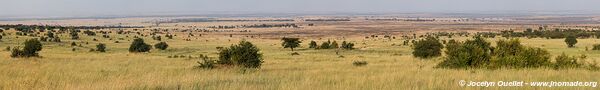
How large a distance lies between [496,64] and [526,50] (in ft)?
5.56

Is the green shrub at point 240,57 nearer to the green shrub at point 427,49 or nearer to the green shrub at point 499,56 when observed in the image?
the green shrub at point 499,56

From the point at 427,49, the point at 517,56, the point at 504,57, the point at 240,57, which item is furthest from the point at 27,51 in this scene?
the point at 517,56

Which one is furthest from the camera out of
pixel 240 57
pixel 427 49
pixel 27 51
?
pixel 427 49

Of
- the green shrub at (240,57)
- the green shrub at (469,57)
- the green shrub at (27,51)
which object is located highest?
the green shrub at (469,57)

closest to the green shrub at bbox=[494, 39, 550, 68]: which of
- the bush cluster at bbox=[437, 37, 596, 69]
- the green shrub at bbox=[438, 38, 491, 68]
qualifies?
the bush cluster at bbox=[437, 37, 596, 69]

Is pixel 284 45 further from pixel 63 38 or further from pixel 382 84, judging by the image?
pixel 382 84

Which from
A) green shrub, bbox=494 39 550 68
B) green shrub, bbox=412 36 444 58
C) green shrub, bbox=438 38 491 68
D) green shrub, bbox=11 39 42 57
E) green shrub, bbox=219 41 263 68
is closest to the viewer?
green shrub, bbox=494 39 550 68

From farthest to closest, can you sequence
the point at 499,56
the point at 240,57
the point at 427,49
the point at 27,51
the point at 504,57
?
the point at 427,49, the point at 27,51, the point at 240,57, the point at 499,56, the point at 504,57

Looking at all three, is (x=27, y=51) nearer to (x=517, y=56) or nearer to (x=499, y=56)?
(x=499, y=56)

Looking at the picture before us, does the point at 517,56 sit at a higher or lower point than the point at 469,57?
higher

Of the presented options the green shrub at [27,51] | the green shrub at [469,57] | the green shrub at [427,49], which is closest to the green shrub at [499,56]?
the green shrub at [469,57]

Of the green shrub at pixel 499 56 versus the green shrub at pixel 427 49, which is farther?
the green shrub at pixel 427 49

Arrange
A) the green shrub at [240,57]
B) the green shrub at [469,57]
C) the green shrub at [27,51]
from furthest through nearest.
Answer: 1. the green shrub at [27,51]
2. the green shrub at [240,57]
3. the green shrub at [469,57]

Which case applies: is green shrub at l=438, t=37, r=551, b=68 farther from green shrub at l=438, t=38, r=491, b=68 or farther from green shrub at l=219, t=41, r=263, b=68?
green shrub at l=219, t=41, r=263, b=68
